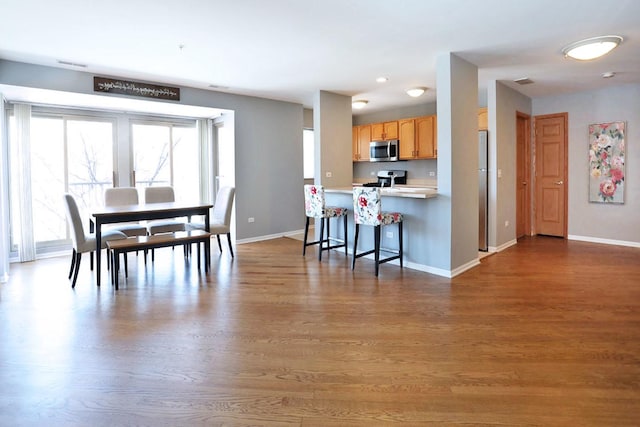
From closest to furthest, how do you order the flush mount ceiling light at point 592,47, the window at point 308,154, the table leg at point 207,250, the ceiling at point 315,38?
the ceiling at point 315,38 < the flush mount ceiling light at point 592,47 < the table leg at point 207,250 < the window at point 308,154

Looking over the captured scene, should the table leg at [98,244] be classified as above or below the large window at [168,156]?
below

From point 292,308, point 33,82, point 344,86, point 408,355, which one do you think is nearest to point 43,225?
point 33,82

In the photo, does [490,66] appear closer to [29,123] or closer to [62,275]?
[62,275]

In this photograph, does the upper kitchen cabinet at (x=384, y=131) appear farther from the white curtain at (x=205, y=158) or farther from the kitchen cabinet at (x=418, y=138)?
the white curtain at (x=205, y=158)

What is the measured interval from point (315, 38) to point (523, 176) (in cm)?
476

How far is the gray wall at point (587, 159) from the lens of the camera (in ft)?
18.8

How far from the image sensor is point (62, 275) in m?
4.43

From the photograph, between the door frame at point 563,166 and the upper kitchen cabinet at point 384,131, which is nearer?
the door frame at point 563,166

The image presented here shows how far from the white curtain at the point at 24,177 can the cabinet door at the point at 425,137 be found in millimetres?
6099

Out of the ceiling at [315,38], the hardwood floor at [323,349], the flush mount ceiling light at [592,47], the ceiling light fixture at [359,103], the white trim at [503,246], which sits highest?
the ceiling light fixture at [359,103]

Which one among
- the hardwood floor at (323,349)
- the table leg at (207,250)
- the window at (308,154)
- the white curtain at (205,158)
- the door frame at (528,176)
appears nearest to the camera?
the hardwood floor at (323,349)

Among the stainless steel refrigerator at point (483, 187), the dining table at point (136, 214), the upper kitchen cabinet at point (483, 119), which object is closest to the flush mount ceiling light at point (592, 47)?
the stainless steel refrigerator at point (483, 187)

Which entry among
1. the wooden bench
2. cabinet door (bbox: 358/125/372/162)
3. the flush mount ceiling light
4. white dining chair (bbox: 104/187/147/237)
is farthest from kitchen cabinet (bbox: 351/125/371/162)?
white dining chair (bbox: 104/187/147/237)

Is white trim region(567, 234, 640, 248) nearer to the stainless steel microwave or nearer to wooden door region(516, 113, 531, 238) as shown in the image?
wooden door region(516, 113, 531, 238)
